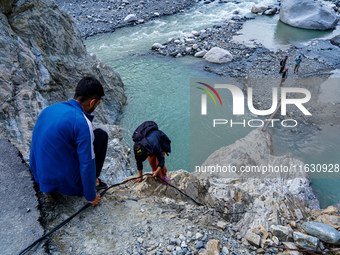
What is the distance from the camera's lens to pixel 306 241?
3701mm

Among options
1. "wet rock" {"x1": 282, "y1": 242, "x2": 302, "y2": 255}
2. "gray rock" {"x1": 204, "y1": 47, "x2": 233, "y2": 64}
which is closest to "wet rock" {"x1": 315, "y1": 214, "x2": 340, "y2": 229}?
"wet rock" {"x1": 282, "y1": 242, "x2": 302, "y2": 255}

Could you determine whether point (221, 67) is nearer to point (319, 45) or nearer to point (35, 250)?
point (319, 45)

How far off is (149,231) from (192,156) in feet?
18.6

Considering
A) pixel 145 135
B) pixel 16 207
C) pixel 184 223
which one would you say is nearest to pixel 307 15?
pixel 145 135

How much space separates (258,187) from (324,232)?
262cm

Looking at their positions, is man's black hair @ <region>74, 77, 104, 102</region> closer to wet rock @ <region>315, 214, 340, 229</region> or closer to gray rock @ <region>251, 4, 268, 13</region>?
wet rock @ <region>315, 214, 340, 229</region>

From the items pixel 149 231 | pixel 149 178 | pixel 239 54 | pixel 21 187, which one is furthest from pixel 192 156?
pixel 239 54

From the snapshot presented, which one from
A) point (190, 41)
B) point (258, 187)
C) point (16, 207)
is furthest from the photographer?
point (190, 41)

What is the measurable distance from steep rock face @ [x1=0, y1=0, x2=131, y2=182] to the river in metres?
1.69

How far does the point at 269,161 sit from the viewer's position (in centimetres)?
803

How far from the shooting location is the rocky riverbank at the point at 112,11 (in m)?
21.2

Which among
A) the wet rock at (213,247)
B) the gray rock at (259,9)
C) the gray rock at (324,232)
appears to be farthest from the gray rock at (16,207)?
the gray rock at (259,9)

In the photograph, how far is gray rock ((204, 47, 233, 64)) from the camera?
596 inches

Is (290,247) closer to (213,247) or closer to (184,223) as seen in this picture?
(213,247)
